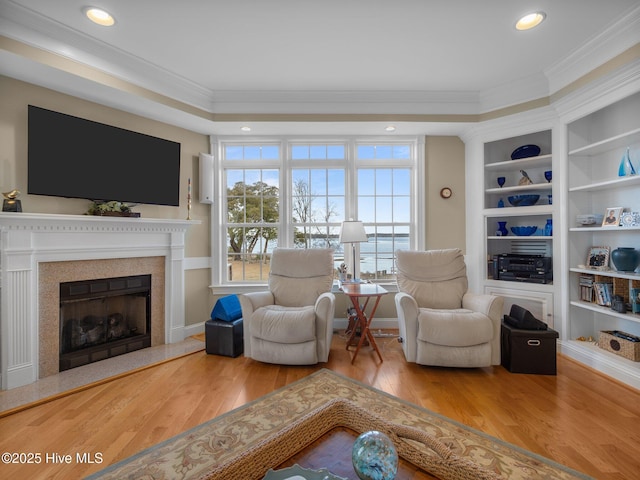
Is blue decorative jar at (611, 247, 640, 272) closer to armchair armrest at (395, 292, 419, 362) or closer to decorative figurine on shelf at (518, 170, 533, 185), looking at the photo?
decorative figurine on shelf at (518, 170, 533, 185)

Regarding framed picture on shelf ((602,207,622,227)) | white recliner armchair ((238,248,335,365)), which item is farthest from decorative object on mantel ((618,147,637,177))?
white recliner armchair ((238,248,335,365))

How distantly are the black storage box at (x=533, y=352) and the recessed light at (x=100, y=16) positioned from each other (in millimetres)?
4043

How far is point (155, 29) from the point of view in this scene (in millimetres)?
2447

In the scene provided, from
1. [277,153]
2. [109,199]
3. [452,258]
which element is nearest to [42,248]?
[109,199]

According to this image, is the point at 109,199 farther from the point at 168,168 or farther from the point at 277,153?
the point at 277,153

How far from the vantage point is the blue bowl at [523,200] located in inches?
138

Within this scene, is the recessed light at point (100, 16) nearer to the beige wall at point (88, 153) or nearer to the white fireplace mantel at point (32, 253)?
the beige wall at point (88, 153)

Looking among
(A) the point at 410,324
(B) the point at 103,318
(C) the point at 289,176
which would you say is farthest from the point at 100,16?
(A) the point at 410,324

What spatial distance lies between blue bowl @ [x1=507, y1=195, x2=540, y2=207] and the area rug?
269 cm

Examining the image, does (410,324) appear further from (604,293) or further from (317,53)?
(317,53)

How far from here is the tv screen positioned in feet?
8.83

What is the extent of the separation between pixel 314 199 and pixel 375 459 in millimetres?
3465

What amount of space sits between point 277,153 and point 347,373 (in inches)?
113

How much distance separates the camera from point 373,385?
8.09ft
